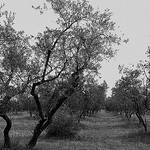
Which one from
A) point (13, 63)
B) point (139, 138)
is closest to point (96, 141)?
point (139, 138)

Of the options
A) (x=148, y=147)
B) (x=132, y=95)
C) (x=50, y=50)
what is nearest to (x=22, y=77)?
(x=50, y=50)

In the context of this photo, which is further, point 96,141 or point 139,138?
point 139,138

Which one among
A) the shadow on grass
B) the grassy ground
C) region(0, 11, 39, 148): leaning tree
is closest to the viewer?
region(0, 11, 39, 148): leaning tree

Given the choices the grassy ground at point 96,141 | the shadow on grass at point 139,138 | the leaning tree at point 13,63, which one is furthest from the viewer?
the shadow on grass at point 139,138

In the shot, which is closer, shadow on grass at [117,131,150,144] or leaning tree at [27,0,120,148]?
leaning tree at [27,0,120,148]

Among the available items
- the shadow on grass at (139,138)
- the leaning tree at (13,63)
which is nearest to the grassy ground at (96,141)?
the shadow on grass at (139,138)

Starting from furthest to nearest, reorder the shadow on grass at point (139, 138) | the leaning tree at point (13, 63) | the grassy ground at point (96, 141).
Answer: the shadow on grass at point (139, 138)
the grassy ground at point (96, 141)
the leaning tree at point (13, 63)

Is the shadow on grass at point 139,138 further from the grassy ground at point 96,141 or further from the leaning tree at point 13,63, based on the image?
the leaning tree at point 13,63

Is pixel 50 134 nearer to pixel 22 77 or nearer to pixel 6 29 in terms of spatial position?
pixel 22 77

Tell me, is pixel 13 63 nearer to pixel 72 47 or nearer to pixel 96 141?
pixel 72 47

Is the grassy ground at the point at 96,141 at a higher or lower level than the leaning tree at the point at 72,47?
lower

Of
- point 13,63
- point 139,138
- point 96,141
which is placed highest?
point 13,63

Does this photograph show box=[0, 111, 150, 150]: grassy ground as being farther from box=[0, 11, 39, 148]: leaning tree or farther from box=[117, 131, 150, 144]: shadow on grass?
box=[0, 11, 39, 148]: leaning tree

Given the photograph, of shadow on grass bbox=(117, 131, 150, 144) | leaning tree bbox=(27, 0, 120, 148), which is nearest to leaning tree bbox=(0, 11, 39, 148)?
leaning tree bbox=(27, 0, 120, 148)
